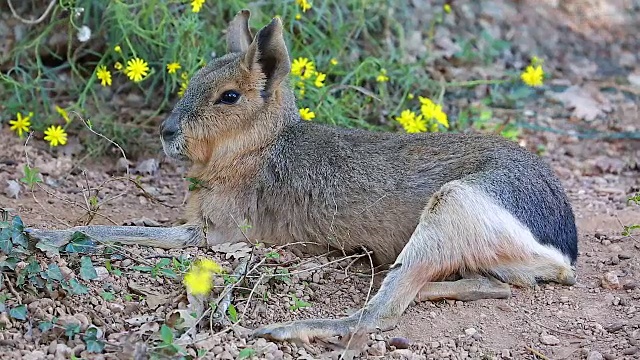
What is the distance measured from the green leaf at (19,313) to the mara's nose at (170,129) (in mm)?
1556

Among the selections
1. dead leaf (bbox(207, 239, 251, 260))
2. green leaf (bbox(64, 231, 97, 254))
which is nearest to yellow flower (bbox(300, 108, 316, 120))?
dead leaf (bbox(207, 239, 251, 260))

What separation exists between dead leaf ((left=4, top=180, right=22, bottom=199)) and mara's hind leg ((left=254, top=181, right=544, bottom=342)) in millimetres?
2456

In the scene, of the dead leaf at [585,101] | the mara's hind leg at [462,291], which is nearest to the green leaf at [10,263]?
the mara's hind leg at [462,291]

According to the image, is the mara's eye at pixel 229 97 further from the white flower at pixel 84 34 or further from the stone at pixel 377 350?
the stone at pixel 377 350

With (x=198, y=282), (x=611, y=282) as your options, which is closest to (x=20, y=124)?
(x=198, y=282)

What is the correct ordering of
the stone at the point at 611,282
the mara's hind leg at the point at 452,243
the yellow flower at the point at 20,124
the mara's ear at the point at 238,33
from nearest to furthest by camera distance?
the mara's hind leg at the point at 452,243
the stone at the point at 611,282
the mara's ear at the point at 238,33
the yellow flower at the point at 20,124

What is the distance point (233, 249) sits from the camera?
5164 millimetres

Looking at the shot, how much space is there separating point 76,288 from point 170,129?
134 centimetres

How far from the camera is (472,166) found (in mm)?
5047

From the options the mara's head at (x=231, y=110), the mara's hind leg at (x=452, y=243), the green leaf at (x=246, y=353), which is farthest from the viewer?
the mara's head at (x=231, y=110)

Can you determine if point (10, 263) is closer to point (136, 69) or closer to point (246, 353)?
point (246, 353)

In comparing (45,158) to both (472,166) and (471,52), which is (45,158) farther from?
(471,52)

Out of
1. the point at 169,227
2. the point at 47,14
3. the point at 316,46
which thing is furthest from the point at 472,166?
the point at 47,14

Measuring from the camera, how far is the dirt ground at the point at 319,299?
421cm
